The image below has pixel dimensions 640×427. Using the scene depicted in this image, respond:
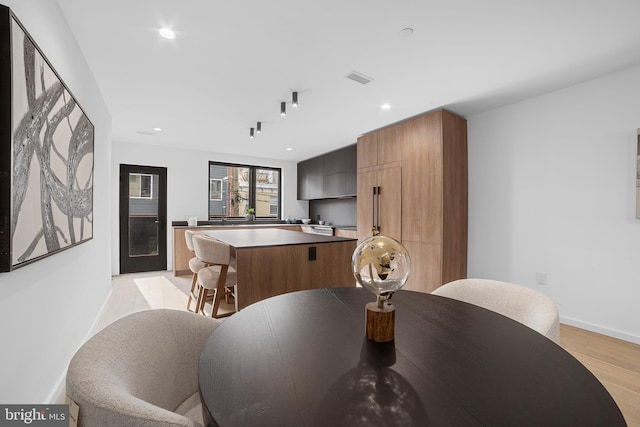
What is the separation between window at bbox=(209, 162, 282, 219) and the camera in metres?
6.07

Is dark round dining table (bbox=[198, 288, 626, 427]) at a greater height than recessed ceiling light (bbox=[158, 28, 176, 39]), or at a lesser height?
lesser

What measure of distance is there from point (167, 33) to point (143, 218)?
4202 millimetres

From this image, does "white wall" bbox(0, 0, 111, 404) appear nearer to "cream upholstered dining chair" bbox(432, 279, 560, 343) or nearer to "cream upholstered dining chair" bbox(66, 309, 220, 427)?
"cream upholstered dining chair" bbox(66, 309, 220, 427)

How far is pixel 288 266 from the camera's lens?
2.63 metres

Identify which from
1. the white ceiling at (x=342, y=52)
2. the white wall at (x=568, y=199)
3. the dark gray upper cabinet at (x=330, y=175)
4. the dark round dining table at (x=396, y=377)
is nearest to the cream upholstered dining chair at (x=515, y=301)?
the dark round dining table at (x=396, y=377)

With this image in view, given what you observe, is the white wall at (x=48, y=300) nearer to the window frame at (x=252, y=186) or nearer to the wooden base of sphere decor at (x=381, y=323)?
the wooden base of sphere decor at (x=381, y=323)

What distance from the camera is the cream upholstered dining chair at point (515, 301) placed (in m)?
1.03

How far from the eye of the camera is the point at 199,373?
646 millimetres

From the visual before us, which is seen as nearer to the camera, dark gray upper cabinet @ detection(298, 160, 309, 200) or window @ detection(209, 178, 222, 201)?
window @ detection(209, 178, 222, 201)

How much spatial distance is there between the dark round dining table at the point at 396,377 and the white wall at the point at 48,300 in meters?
1.07

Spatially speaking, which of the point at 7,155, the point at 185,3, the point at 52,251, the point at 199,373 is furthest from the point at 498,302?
the point at 185,3

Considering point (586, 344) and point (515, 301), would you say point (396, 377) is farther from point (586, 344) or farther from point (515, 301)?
point (586, 344)

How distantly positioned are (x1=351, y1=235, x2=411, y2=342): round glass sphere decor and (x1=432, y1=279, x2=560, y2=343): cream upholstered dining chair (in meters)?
0.60

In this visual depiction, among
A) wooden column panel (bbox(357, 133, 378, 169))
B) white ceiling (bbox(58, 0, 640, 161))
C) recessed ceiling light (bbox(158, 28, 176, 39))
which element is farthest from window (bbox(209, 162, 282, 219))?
recessed ceiling light (bbox(158, 28, 176, 39))
